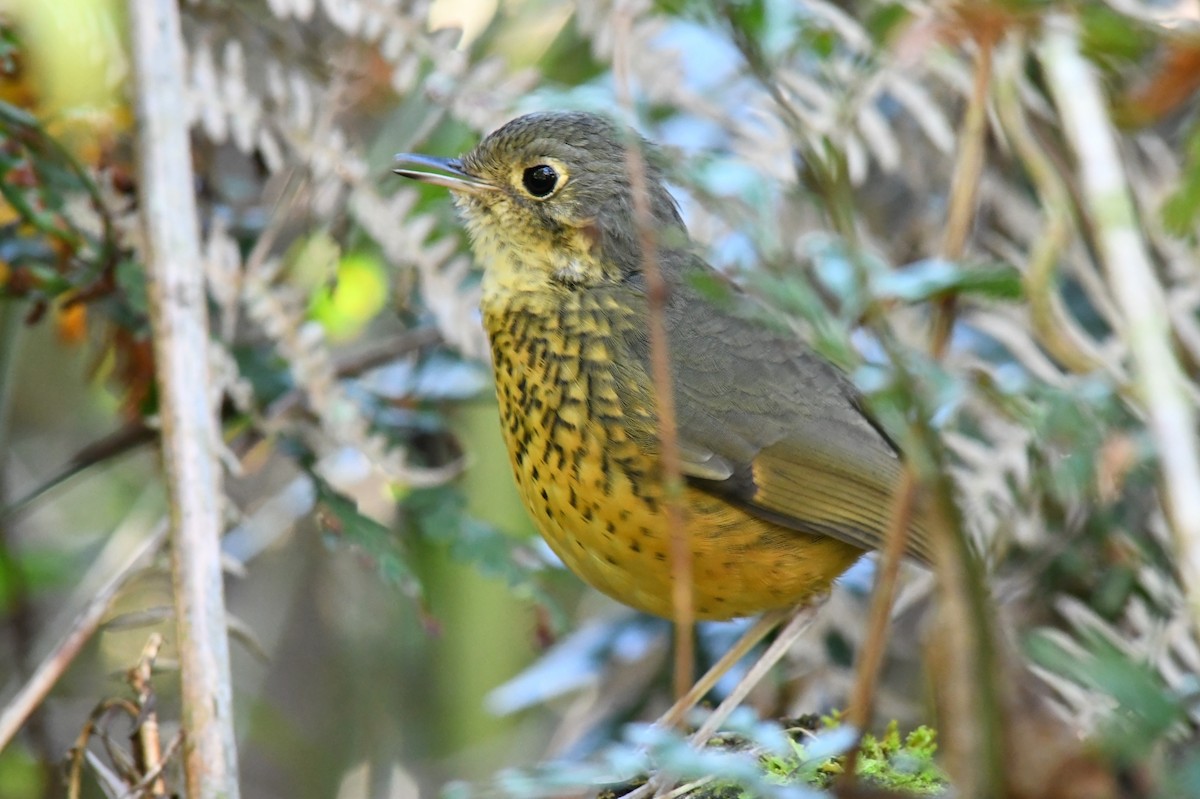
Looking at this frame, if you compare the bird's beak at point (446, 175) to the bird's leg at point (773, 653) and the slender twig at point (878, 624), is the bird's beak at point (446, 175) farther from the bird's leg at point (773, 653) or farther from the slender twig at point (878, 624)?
the slender twig at point (878, 624)

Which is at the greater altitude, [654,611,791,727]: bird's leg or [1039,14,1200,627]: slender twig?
[1039,14,1200,627]: slender twig

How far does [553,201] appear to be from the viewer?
3291 millimetres

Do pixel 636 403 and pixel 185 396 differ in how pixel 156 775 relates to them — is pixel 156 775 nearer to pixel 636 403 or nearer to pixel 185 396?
pixel 185 396

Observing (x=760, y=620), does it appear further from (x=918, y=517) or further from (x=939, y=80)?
(x=939, y=80)

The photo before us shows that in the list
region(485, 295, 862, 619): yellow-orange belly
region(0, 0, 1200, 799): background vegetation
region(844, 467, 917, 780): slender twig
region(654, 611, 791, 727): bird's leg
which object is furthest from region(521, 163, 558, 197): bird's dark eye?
region(844, 467, 917, 780): slender twig

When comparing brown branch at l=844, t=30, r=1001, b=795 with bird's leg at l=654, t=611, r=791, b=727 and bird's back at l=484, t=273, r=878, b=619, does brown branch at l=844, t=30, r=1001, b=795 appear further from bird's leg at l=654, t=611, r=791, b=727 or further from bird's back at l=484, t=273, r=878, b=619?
bird's leg at l=654, t=611, r=791, b=727

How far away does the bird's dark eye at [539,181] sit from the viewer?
3302mm

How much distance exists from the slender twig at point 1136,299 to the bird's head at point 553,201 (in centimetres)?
116

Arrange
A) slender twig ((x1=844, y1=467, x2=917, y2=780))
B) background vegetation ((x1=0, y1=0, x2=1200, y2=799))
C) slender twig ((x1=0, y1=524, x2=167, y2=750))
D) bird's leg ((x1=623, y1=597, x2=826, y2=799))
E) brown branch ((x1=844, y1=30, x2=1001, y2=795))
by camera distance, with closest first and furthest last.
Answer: brown branch ((x1=844, y1=30, x2=1001, y2=795)) < slender twig ((x1=844, y1=467, x2=917, y2=780)) < slender twig ((x1=0, y1=524, x2=167, y2=750)) < bird's leg ((x1=623, y1=597, x2=826, y2=799)) < background vegetation ((x1=0, y1=0, x2=1200, y2=799))

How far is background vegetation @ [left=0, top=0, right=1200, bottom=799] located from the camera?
3238mm

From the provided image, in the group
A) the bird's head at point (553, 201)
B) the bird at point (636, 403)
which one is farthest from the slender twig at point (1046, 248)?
the bird's head at point (553, 201)

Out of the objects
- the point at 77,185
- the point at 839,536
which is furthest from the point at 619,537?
the point at 77,185

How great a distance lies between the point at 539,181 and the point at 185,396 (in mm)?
992

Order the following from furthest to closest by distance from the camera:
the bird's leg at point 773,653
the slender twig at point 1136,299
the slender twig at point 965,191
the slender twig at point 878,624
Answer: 1. the bird's leg at point 773,653
2. the slender twig at point 1136,299
3. the slender twig at point 965,191
4. the slender twig at point 878,624
